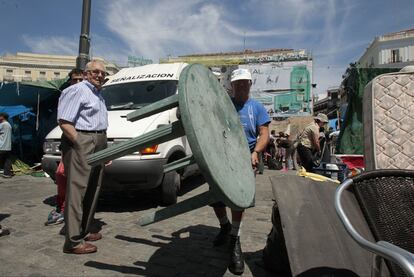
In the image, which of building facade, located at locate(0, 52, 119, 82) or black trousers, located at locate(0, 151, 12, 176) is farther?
building facade, located at locate(0, 52, 119, 82)

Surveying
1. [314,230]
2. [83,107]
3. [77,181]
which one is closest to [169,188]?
[77,181]

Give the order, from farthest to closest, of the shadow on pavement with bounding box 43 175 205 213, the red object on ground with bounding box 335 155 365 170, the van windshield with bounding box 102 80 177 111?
the red object on ground with bounding box 335 155 365 170, the van windshield with bounding box 102 80 177 111, the shadow on pavement with bounding box 43 175 205 213

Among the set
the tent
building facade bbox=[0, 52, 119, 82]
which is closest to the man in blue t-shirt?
the tent

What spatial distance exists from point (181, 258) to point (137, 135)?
6.66 feet

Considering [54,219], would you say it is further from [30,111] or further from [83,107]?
[30,111]

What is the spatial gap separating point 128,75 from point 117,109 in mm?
1184

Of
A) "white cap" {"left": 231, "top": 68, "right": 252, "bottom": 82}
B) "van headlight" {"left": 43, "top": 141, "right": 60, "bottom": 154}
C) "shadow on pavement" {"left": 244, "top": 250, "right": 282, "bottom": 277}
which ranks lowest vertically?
"shadow on pavement" {"left": 244, "top": 250, "right": 282, "bottom": 277}

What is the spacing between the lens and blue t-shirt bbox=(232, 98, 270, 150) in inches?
139

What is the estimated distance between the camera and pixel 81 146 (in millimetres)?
3426

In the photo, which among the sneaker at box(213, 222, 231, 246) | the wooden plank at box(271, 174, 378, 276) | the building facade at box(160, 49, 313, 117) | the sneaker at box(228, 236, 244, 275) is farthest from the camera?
the building facade at box(160, 49, 313, 117)

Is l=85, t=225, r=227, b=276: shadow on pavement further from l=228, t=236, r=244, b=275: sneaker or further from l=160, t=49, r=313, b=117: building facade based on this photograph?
l=160, t=49, r=313, b=117: building facade

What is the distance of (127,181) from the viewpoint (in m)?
4.79

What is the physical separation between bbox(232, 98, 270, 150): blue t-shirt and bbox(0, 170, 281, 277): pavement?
1.16 m

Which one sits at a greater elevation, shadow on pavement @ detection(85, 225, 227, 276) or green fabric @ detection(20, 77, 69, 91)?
green fabric @ detection(20, 77, 69, 91)
